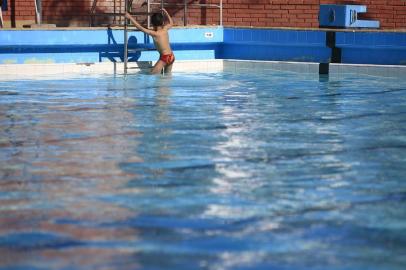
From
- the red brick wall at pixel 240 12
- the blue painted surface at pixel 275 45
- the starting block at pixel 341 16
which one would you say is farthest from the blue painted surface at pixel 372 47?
the red brick wall at pixel 240 12

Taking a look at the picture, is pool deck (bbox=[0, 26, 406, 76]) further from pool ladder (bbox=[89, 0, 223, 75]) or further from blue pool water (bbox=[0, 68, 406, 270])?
blue pool water (bbox=[0, 68, 406, 270])

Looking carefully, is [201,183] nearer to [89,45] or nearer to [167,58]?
[167,58]

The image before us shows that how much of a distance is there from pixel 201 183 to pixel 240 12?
510 inches

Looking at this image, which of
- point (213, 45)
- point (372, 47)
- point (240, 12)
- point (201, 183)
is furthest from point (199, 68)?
point (201, 183)

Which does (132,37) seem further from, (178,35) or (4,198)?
(4,198)

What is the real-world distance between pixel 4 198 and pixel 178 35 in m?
11.5

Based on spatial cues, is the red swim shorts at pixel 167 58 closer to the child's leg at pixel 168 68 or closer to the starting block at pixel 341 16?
the child's leg at pixel 168 68

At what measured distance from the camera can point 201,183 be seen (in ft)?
20.7

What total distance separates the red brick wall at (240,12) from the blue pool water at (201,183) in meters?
6.56

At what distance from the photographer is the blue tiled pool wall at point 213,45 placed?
50.5 feet

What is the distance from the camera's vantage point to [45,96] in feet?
39.5

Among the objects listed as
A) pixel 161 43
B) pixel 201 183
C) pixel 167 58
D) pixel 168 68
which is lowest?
pixel 201 183

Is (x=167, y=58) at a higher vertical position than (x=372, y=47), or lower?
lower

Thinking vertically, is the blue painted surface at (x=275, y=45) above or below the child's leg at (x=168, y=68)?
above
